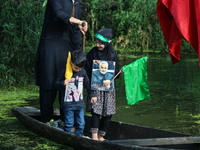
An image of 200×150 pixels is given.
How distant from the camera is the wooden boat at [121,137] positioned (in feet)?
16.0

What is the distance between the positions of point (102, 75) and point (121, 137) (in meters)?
0.89

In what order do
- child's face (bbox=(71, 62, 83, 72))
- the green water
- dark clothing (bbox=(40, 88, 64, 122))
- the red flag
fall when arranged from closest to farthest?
1. the red flag
2. child's face (bbox=(71, 62, 83, 72))
3. the green water
4. dark clothing (bbox=(40, 88, 64, 122))

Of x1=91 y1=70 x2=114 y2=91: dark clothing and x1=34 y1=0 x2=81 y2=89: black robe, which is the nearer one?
x1=91 y1=70 x2=114 y2=91: dark clothing

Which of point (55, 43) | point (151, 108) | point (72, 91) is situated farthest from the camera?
point (151, 108)

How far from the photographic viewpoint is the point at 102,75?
5609 mm

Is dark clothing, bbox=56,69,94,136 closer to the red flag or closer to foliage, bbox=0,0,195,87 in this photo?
the red flag

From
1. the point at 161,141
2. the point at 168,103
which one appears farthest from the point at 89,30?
the point at 161,141

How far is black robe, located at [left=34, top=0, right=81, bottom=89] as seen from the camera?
Answer: 5.95m

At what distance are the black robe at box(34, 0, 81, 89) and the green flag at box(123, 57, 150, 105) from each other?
92cm

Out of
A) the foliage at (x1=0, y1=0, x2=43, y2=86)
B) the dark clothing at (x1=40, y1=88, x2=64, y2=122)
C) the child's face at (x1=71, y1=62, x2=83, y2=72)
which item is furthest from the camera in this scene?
the foliage at (x1=0, y1=0, x2=43, y2=86)

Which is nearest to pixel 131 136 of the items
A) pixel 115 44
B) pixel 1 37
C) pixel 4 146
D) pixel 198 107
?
pixel 4 146

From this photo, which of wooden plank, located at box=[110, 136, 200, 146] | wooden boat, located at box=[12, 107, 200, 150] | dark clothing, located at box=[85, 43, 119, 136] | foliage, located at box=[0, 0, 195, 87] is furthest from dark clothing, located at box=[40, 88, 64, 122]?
foliage, located at box=[0, 0, 195, 87]

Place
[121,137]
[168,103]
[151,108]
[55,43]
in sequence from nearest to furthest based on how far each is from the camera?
[121,137] < [55,43] < [151,108] < [168,103]

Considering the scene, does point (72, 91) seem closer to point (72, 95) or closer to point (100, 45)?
point (72, 95)
